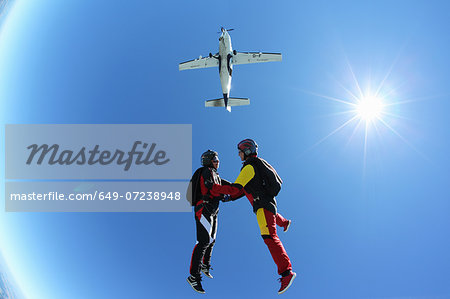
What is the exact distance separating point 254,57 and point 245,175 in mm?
29578

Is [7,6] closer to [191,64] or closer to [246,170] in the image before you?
[191,64]

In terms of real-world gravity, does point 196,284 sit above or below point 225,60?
below

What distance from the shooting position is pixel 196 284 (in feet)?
20.5

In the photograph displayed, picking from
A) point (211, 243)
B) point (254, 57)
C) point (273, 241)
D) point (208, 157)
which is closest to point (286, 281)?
point (273, 241)

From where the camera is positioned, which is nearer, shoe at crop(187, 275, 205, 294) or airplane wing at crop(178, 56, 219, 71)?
shoe at crop(187, 275, 205, 294)

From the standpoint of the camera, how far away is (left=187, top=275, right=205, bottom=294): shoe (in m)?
6.24

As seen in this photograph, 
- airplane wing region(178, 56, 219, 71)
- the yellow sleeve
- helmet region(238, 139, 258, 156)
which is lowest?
the yellow sleeve

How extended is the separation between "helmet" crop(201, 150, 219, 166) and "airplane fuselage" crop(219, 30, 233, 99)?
84.0 ft

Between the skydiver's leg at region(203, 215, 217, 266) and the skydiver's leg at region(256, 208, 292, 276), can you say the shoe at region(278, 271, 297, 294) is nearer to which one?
the skydiver's leg at region(256, 208, 292, 276)

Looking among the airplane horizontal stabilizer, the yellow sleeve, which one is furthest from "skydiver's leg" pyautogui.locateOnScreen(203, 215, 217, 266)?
the airplane horizontal stabilizer

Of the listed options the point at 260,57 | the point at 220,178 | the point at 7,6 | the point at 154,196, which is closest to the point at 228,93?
the point at 260,57

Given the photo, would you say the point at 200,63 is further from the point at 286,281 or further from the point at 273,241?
the point at 286,281

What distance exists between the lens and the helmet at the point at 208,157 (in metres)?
7.12

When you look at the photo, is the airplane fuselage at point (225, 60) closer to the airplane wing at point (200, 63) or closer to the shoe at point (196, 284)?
the airplane wing at point (200, 63)
